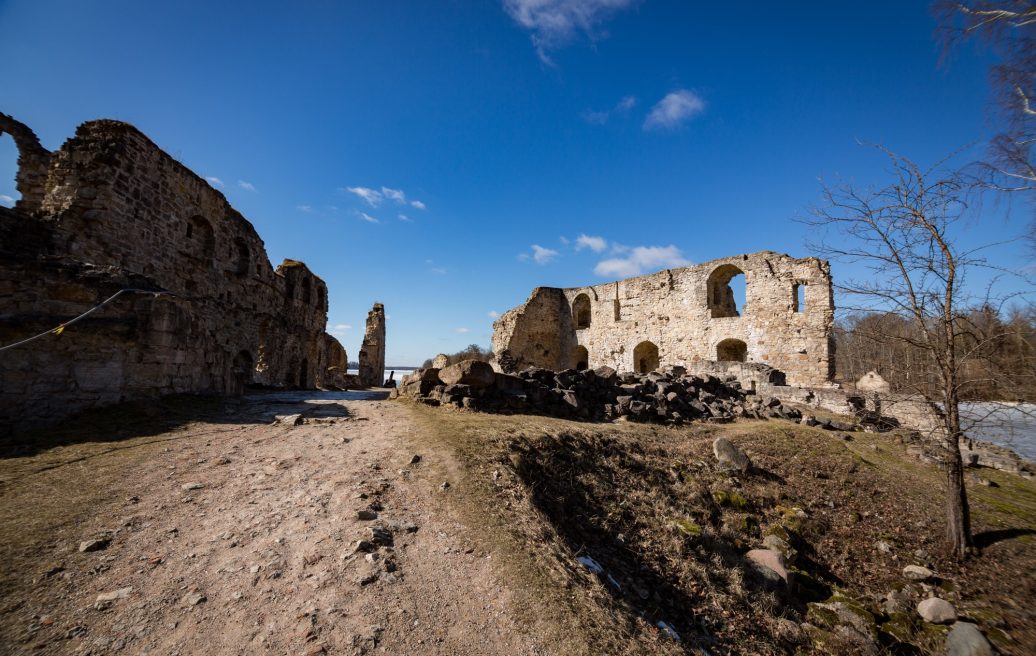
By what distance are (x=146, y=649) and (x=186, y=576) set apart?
0.70m

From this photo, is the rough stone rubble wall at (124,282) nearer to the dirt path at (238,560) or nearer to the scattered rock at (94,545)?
the dirt path at (238,560)

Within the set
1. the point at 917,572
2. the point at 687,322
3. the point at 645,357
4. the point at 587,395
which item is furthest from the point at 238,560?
the point at 645,357

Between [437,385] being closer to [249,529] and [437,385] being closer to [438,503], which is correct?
[438,503]

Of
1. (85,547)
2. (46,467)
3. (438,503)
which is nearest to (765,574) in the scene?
(438,503)

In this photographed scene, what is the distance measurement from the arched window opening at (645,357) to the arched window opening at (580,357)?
3.55 metres

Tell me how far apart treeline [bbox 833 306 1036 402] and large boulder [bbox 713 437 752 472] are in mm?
2811

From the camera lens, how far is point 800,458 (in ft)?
30.5

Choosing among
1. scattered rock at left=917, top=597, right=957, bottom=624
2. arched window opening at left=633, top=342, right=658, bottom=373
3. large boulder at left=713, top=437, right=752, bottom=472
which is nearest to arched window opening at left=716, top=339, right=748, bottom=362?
arched window opening at left=633, top=342, right=658, bottom=373

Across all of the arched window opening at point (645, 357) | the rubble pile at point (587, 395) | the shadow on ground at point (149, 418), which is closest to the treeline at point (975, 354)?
the rubble pile at point (587, 395)

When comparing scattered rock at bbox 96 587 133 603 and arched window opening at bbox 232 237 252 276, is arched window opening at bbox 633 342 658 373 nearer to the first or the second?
arched window opening at bbox 232 237 252 276

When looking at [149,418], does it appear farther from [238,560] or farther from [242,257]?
[242,257]

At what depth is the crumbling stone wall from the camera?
56.2 ft

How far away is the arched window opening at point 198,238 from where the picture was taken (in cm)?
1253

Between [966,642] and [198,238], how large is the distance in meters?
18.4
